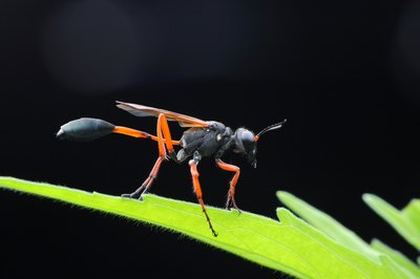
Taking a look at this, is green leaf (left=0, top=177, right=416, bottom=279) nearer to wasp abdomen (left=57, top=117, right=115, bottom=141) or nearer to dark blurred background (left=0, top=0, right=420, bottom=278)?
wasp abdomen (left=57, top=117, right=115, bottom=141)

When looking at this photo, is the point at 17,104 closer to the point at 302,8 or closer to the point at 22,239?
the point at 22,239

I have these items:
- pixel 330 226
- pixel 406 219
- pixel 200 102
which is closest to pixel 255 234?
pixel 330 226

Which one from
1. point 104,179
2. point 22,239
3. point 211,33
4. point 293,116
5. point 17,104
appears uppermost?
point 211,33

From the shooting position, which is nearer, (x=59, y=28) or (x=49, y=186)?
(x=49, y=186)

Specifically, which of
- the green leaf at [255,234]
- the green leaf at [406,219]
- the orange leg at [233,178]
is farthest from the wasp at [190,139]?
the green leaf at [255,234]

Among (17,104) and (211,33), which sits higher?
(211,33)

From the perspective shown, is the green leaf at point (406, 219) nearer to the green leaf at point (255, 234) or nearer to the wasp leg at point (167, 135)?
the green leaf at point (255, 234)

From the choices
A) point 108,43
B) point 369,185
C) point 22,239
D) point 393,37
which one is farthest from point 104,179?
point 393,37

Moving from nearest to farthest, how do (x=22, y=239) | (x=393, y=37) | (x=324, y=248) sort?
(x=324, y=248), (x=22, y=239), (x=393, y=37)
